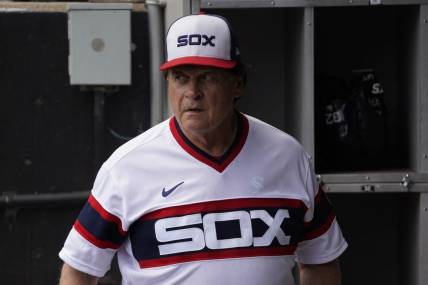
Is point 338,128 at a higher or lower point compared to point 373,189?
higher

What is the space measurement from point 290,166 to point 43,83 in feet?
6.66

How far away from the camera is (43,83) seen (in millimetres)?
4148

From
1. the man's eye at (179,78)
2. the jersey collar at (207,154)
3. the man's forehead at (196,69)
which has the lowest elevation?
the jersey collar at (207,154)

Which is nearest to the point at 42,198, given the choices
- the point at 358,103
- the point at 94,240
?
the point at 358,103

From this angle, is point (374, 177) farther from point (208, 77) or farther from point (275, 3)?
point (208, 77)

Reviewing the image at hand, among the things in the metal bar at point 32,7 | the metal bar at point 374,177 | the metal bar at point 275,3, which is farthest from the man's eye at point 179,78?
the metal bar at point 32,7

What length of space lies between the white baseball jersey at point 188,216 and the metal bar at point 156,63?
5.90ft

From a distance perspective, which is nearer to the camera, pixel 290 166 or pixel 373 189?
pixel 290 166

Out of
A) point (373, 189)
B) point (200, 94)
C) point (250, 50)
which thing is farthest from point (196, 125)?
point (250, 50)

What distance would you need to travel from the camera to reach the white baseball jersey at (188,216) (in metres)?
2.26

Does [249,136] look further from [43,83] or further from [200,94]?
[43,83]

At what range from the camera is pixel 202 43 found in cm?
230

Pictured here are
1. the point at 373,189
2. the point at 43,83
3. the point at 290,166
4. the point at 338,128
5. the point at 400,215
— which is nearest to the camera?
the point at 290,166

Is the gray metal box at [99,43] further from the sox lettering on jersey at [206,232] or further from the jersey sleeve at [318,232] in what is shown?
the sox lettering on jersey at [206,232]
